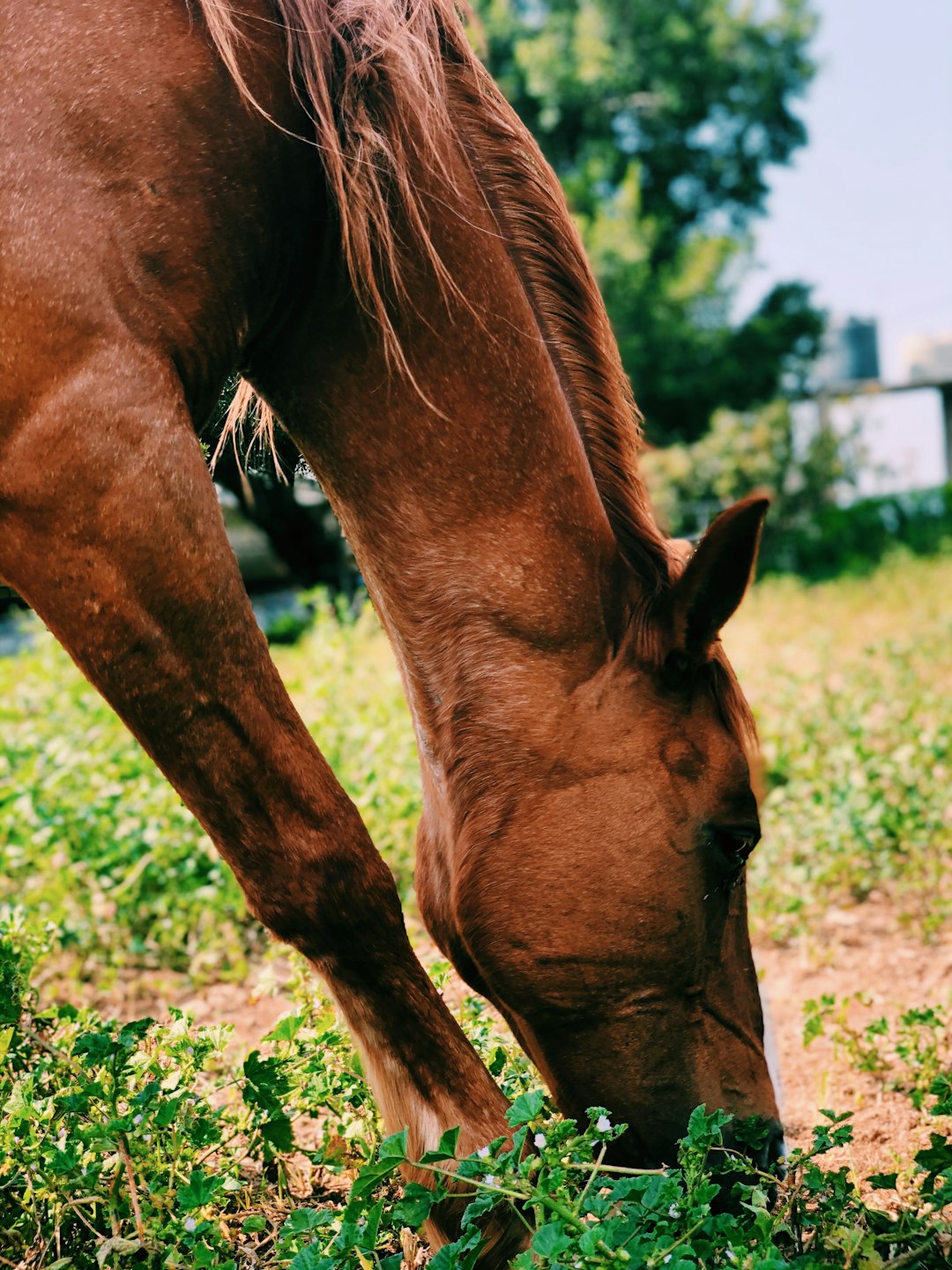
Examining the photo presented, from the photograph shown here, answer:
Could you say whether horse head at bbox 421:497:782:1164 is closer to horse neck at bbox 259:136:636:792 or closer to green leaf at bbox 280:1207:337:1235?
horse neck at bbox 259:136:636:792

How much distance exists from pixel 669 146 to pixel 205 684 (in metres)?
23.9

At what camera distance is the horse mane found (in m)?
1.75

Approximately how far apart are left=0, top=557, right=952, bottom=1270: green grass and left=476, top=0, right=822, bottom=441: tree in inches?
559

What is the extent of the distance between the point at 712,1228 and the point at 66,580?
3.95 ft

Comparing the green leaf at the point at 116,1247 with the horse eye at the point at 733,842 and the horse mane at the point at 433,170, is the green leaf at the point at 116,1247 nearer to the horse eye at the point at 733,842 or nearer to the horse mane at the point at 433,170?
the horse eye at the point at 733,842

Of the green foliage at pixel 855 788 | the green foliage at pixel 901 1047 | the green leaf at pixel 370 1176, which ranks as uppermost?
the green leaf at pixel 370 1176

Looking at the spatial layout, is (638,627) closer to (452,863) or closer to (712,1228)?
(452,863)

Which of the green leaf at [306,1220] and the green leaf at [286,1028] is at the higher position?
the green leaf at [306,1220]

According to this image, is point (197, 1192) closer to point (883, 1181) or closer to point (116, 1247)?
point (116, 1247)

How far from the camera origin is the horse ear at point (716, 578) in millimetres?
1660

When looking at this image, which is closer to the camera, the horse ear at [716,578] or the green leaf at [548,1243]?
the green leaf at [548,1243]

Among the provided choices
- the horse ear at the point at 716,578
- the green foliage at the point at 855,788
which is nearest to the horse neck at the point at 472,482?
the horse ear at the point at 716,578

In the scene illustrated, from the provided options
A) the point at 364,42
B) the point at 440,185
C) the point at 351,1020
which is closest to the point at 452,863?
the point at 351,1020

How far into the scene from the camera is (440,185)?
182cm
